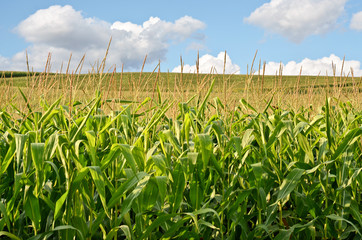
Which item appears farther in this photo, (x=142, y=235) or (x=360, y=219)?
(x=360, y=219)

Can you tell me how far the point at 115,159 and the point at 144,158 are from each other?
166 mm

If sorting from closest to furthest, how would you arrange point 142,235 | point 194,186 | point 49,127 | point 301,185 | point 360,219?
1. point 142,235
2. point 194,186
3. point 360,219
4. point 301,185
5. point 49,127

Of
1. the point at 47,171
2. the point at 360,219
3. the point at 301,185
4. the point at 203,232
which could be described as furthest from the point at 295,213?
the point at 47,171

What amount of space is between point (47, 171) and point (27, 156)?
0.15 metres

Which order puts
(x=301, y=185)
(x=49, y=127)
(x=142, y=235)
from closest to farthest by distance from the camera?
(x=142, y=235) < (x=301, y=185) < (x=49, y=127)

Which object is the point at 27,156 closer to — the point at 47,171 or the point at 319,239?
the point at 47,171

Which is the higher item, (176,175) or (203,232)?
(176,175)

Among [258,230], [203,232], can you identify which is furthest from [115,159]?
[258,230]

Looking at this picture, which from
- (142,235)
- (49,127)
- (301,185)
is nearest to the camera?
(142,235)

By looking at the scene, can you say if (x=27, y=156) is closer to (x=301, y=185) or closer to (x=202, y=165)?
(x=202, y=165)

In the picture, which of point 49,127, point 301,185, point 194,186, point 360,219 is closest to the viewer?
point 194,186

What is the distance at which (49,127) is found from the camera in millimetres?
2609

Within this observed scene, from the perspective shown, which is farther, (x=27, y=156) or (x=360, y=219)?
(x=360, y=219)

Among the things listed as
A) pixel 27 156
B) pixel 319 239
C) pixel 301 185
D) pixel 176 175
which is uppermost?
pixel 27 156
